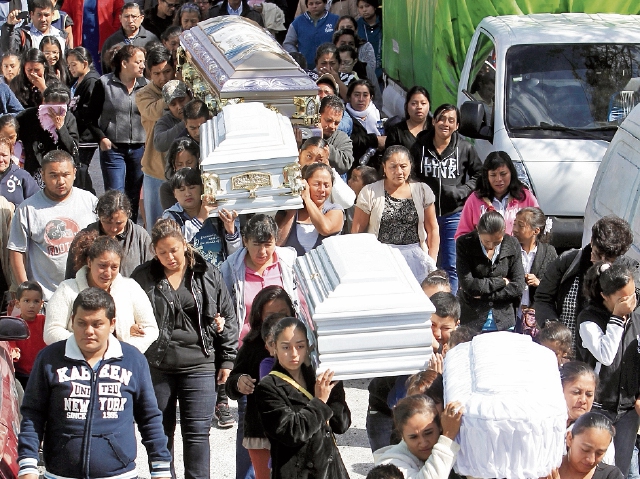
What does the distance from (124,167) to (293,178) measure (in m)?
3.77

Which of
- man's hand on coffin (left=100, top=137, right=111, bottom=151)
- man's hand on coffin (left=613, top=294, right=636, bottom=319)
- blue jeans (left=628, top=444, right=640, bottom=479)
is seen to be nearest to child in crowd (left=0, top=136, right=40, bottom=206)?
man's hand on coffin (left=100, top=137, right=111, bottom=151)

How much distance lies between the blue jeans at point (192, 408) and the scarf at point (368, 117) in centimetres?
449

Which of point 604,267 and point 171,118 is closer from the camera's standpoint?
point 604,267

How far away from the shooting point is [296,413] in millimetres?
5410

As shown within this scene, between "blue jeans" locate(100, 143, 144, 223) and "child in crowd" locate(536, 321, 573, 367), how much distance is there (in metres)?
5.44

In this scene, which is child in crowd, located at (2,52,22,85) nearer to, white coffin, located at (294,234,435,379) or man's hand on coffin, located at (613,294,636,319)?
white coffin, located at (294,234,435,379)

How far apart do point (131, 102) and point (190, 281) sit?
455 centimetres

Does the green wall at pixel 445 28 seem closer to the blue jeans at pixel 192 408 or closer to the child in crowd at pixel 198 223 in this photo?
the child in crowd at pixel 198 223

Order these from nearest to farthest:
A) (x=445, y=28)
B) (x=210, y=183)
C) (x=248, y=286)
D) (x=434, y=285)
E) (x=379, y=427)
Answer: (x=379, y=427), (x=434, y=285), (x=248, y=286), (x=210, y=183), (x=445, y=28)

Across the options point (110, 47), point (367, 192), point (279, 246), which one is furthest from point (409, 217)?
point (110, 47)

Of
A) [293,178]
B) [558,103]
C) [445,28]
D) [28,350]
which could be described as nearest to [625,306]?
[293,178]

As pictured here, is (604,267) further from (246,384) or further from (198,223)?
(198,223)

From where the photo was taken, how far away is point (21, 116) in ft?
32.5

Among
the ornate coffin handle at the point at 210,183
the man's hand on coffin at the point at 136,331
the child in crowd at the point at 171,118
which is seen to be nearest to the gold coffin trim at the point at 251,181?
the ornate coffin handle at the point at 210,183
